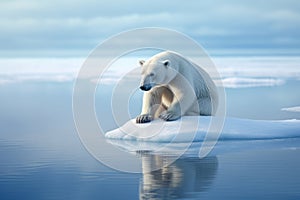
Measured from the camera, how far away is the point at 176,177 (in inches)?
340

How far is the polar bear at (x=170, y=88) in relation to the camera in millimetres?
11430

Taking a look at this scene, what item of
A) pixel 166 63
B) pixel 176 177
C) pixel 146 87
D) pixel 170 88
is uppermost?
pixel 166 63

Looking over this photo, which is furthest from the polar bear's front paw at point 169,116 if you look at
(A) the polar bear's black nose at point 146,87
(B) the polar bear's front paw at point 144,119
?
(A) the polar bear's black nose at point 146,87

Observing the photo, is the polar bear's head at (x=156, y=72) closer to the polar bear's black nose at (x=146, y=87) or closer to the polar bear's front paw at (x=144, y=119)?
the polar bear's black nose at (x=146, y=87)

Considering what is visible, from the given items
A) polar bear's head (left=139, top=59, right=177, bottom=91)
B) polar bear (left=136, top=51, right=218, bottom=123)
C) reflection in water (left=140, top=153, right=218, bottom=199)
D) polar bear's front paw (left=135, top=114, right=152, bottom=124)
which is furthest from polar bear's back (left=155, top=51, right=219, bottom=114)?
reflection in water (left=140, top=153, right=218, bottom=199)

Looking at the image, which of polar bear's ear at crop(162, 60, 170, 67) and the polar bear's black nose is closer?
the polar bear's black nose

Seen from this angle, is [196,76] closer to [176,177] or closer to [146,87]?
[146,87]

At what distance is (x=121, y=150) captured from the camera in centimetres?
1112

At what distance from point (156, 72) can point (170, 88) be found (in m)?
0.64

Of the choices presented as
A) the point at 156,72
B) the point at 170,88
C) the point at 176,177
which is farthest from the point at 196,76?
the point at 176,177

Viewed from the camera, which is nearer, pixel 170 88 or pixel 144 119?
pixel 144 119

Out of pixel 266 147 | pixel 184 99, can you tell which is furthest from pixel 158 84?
pixel 266 147

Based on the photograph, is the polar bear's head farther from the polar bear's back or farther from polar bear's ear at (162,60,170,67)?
the polar bear's back

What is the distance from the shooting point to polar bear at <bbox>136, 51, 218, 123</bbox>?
37.5ft
